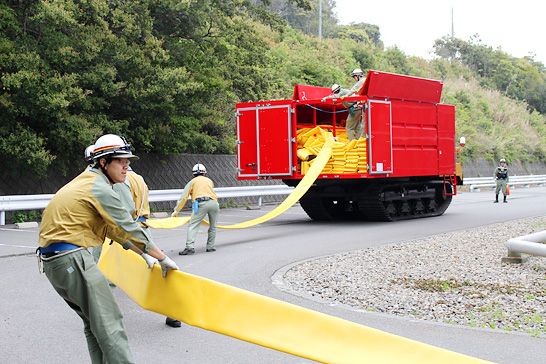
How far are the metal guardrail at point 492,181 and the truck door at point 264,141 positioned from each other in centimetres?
2048

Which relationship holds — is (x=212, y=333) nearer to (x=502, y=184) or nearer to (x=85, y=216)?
(x=85, y=216)

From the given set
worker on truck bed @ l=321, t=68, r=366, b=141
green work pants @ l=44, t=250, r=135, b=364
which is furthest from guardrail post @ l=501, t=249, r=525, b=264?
green work pants @ l=44, t=250, r=135, b=364

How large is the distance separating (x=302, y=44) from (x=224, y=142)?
2530 centimetres

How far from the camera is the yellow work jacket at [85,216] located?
4.08 meters

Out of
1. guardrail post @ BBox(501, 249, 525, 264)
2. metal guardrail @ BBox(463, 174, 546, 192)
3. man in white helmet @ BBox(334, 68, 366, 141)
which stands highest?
man in white helmet @ BBox(334, 68, 366, 141)

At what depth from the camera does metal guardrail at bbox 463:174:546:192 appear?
3501cm

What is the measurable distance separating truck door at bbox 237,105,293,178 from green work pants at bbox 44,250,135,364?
11.9m

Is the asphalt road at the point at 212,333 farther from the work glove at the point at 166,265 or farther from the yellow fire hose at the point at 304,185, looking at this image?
the work glove at the point at 166,265

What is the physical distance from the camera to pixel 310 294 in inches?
301

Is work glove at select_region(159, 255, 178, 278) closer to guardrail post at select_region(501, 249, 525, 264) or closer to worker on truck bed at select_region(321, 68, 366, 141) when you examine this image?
guardrail post at select_region(501, 249, 525, 264)

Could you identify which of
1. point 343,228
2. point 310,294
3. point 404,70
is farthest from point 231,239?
point 404,70

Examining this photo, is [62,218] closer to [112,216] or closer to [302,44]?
[112,216]

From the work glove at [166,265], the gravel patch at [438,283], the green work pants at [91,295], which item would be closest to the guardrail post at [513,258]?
the gravel patch at [438,283]

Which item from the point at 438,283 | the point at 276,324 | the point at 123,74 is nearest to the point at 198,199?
the point at 438,283
